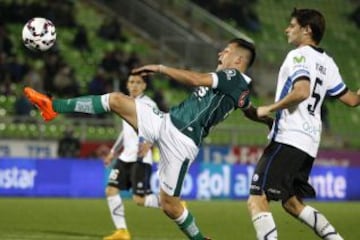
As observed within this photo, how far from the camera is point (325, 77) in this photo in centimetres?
934

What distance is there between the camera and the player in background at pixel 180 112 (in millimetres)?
9438

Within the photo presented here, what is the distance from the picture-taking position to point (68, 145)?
918 inches

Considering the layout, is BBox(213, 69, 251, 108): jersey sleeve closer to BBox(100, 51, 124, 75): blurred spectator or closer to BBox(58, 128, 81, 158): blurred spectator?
BBox(58, 128, 81, 158): blurred spectator

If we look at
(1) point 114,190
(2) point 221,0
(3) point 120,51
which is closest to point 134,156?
(1) point 114,190

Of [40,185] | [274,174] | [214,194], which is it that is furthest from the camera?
[214,194]

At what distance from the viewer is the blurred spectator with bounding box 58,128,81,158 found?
914 inches

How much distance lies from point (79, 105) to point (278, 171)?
6.44 feet

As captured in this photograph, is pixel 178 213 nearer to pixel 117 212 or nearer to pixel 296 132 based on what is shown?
pixel 296 132

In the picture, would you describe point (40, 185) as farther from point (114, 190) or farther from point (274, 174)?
point (274, 174)

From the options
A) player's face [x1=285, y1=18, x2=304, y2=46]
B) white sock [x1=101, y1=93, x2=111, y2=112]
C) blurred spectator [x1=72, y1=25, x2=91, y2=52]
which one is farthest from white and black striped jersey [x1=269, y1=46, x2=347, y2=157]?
blurred spectator [x1=72, y1=25, x2=91, y2=52]

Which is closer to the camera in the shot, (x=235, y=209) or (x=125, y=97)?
(x=125, y=97)

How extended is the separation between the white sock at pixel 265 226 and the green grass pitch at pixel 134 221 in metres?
3.80

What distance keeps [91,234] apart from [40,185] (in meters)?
9.72

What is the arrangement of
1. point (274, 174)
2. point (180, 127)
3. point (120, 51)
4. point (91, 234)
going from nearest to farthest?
point (274, 174)
point (180, 127)
point (91, 234)
point (120, 51)
